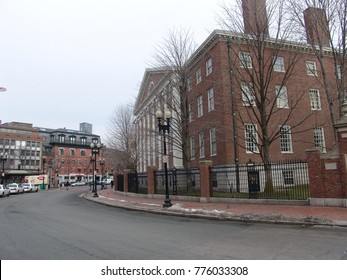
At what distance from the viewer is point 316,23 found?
63.3 feet

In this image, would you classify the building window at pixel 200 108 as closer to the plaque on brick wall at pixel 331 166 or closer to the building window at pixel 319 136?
the building window at pixel 319 136

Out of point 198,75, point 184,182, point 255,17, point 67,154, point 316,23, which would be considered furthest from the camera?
point 67,154

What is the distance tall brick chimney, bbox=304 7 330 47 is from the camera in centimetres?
1913

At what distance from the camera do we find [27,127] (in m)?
82.2

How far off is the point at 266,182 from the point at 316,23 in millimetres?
10769

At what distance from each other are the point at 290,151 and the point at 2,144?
231 ft

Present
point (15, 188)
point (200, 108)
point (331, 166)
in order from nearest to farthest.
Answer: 1. point (331, 166)
2. point (200, 108)
3. point (15, 188)

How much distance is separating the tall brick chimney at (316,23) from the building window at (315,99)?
A: 9547 millimetres

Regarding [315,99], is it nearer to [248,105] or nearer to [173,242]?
[248,105]

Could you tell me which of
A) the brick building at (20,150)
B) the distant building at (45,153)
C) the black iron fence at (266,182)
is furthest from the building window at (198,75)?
the brick building at (20,150)

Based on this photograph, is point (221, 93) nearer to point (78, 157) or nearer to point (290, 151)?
point (290, 151)

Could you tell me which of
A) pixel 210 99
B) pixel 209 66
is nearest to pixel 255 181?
pixel 210 99

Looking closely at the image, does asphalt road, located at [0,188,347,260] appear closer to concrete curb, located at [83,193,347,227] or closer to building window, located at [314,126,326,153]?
concrete curb, located at [83,193,347,227]

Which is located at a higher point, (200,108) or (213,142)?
(200,108)
